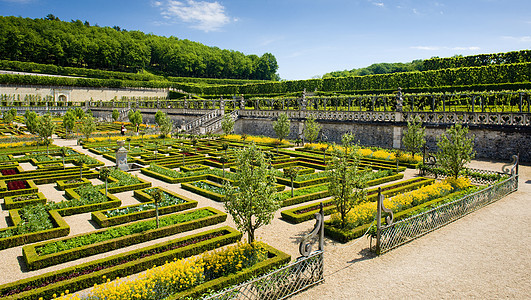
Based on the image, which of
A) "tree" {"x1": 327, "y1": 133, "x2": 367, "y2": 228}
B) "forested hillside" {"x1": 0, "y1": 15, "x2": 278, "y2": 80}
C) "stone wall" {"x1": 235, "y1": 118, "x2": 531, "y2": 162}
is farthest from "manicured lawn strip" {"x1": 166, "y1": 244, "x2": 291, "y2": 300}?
"forested hillside" {"x1": 0, "y1": 15, "x2": 278, "y2": 80}

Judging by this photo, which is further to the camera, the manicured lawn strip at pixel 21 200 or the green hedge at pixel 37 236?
the manicured lawn strip at pixel 21 200

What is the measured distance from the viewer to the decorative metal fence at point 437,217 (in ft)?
32.1

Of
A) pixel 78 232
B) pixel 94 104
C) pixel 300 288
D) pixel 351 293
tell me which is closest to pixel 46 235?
pixel 78 232

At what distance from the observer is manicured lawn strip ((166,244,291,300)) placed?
7.00m

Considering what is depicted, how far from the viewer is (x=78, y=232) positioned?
434 inches

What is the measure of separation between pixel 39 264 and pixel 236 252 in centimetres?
475

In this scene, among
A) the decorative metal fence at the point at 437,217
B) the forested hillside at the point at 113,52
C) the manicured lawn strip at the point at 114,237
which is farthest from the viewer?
the forested hillside at the point at 113,52

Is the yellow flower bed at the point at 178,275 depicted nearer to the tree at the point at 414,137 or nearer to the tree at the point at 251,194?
the tree at the point at 251,194

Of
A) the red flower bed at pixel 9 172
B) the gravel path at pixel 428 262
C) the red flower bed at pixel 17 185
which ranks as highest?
the red flower bed at pixel 9 172

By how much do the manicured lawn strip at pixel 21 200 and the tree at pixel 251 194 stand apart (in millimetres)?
8873

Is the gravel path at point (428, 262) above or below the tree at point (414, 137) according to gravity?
below

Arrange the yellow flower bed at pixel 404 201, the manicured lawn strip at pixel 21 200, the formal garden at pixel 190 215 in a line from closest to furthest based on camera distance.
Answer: the formal garden at pixel 190 215 < the yellow flower bed at pixel 404 201 < the manicured lawn strip at pixel 21 200

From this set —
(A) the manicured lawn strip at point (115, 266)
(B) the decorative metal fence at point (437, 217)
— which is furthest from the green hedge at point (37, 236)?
(B) the decorative metal fence at point (437, 217)

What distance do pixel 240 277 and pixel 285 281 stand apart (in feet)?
3.15
